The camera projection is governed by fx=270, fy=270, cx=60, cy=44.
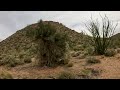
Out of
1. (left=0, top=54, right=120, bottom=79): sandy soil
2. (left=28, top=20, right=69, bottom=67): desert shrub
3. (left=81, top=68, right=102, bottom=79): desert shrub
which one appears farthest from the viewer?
(left=28, top=20, right=69, bottom=67): desert shrub

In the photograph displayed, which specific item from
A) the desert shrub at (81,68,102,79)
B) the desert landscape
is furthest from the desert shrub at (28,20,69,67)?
the desert shrub at (81,68,102,79)

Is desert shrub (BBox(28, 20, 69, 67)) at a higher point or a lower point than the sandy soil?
higher

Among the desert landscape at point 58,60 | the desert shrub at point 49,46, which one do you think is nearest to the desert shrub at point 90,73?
the desert landscape at point 58,60

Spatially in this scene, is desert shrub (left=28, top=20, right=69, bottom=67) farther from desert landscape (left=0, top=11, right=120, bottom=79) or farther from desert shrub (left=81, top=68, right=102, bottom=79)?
desert shrub (left=81, top=68, right=102, bottom=79)

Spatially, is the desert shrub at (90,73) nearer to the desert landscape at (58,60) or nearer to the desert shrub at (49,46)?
the desert landscape at (58,60)

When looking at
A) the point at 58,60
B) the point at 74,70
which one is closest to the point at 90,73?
the point at 74,70

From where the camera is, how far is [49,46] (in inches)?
622

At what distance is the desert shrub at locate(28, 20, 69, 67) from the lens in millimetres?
15625

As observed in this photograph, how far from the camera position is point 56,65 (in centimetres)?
1539

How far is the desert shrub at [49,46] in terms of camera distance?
15.6m

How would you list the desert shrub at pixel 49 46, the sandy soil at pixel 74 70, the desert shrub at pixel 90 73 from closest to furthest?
1. the desert shrub at pixel 90 73
2. the sandy soil at pixel 74 70
3. the desert shrub at pixel 49 46

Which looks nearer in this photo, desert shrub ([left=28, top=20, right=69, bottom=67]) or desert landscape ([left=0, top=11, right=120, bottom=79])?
desert landscape ([left=0, top=11, right=120, bottom=79])

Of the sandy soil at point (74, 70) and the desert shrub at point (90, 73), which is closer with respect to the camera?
the desert shrub at point (90, 73)
